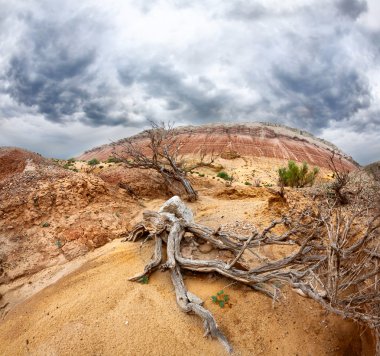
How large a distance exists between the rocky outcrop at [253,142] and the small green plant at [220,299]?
28.6 metres

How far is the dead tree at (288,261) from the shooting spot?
3.70m

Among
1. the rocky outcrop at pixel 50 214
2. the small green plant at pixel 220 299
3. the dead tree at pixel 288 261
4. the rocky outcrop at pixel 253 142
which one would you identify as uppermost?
the rocky outcrop at pixel 253 142

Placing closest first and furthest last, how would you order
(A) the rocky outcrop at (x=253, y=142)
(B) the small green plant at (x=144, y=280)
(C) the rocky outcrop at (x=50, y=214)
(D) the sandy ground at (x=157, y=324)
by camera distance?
1. (D) the sandy ground at (x=157, y=324)
2. (B) the small green plant at (x=144, y=280)
3. (C) the rocky outcrop at (x=50, y=214)
4. (A) the rocky outcrop at (x=253, y=142)

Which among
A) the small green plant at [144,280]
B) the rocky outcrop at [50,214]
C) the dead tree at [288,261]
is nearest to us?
the dead tree at [288,261]

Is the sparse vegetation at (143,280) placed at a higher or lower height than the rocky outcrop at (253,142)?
lower

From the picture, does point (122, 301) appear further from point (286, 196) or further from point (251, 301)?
point (286, 196)

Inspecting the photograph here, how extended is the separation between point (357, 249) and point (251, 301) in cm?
188

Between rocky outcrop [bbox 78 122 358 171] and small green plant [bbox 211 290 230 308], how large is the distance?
93.7ft

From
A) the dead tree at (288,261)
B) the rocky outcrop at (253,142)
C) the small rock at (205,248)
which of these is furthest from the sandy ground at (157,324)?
the rocky outcrop at (253,142)

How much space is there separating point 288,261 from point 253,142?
121ft

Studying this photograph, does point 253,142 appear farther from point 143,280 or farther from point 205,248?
point 143,280

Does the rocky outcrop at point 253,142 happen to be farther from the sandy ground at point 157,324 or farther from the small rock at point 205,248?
the sandy ground at point 157,324

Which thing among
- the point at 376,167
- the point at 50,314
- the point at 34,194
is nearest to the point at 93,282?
the point at 50,314

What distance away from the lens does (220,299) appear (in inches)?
205
